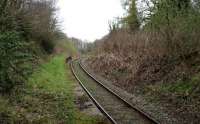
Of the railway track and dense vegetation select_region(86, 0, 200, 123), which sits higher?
dense vegetation select_region(86, 0, 200, 123)

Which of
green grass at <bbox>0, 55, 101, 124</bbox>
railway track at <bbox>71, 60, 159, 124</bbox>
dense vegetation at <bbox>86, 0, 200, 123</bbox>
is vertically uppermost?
dense vegetation at <bbox>86, 0, 200, 123</bbox>

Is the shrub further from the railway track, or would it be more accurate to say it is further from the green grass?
the railway track

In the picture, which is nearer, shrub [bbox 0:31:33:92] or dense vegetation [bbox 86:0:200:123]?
shrub [bbox 0:31:33:92]

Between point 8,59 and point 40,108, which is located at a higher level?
point 8,59

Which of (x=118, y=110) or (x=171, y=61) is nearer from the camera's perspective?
(x=118, y=110)

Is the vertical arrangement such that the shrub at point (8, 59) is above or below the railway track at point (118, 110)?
above

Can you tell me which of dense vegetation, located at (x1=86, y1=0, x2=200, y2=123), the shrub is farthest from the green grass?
dense vegetation, located at (x1=86, y1=0, x2=200, y2=123)

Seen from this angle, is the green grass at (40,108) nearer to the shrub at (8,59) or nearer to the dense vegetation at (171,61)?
the shrub at (8,59)

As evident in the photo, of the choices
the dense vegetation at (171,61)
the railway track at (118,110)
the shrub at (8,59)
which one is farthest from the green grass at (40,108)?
the dense vegetation at (171,61)

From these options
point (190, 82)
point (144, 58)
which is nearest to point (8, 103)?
point (190, 82)

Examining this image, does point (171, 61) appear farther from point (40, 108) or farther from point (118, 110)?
point (40, 108)

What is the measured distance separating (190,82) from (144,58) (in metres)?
8.04

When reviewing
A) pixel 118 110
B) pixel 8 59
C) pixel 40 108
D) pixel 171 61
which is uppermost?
pixel 8 59

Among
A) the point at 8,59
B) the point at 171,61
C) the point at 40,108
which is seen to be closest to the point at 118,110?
the point at 40,108
